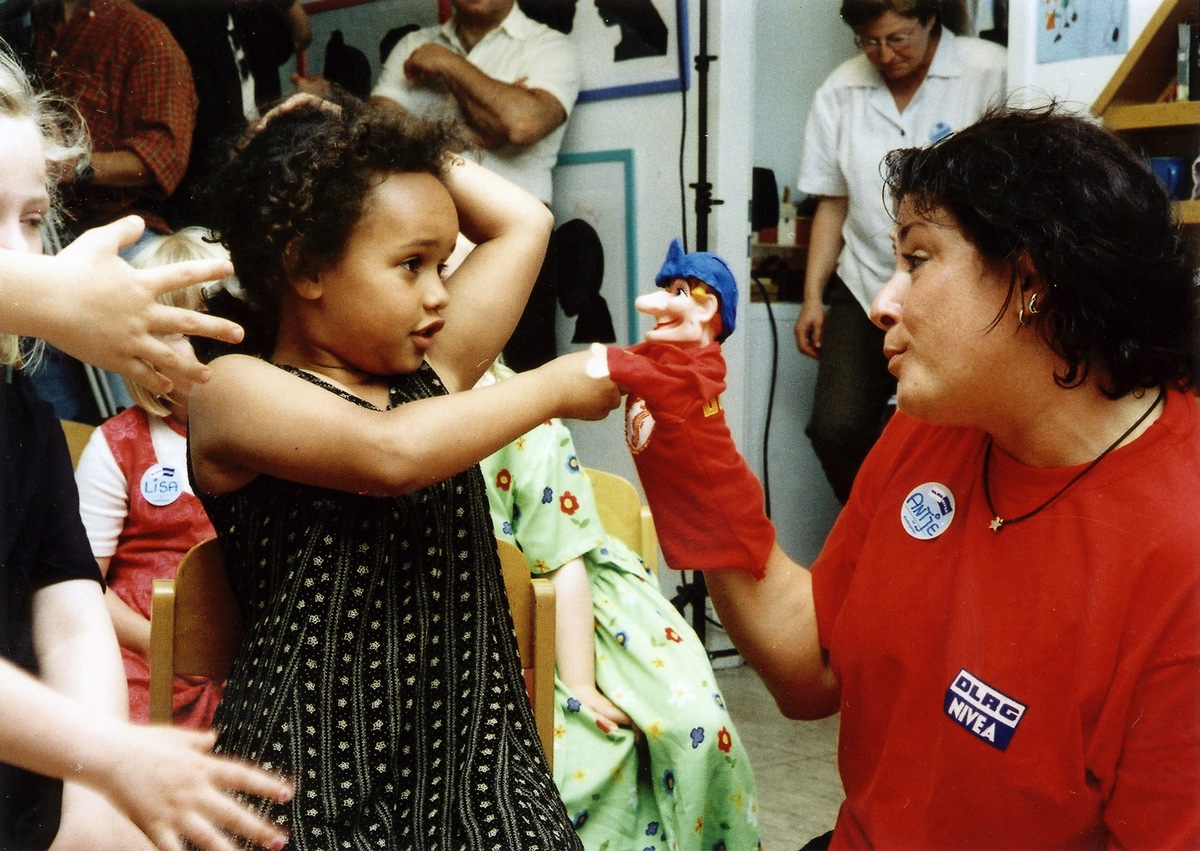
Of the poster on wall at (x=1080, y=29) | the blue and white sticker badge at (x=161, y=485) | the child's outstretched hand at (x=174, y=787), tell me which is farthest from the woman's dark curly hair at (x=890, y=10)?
the child's outstretched hand at (x=174, y=787)

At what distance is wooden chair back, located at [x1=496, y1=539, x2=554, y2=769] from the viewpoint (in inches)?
36.8

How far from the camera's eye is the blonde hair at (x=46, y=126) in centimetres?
67

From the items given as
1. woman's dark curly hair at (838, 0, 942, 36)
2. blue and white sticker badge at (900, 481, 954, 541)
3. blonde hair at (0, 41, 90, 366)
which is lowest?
blue and white sticker badge at (900, 481, 954, 541)

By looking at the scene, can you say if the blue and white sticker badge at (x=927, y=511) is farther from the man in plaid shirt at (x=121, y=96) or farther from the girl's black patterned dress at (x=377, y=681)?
the man in plaid shirt at (x=121, y=96)

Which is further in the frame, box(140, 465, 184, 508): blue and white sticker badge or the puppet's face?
box(140, 465, 184, 508): blue and white sticker badge

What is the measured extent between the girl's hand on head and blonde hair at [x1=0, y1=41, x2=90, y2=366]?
168 millimetres

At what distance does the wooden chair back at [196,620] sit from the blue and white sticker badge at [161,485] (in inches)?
16.2

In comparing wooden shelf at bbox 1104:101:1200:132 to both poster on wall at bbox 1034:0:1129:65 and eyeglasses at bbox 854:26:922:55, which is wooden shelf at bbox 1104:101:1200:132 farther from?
eyeglasses at bbox 854:26:922:55

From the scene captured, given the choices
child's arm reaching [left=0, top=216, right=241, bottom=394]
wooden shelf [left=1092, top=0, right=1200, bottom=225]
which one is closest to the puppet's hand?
child's arm reaching [left=0, top=216, right=241, bottom=394]

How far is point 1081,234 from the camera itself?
2.40 feet

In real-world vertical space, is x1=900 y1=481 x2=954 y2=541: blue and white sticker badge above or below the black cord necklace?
below

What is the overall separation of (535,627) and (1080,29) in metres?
1.29

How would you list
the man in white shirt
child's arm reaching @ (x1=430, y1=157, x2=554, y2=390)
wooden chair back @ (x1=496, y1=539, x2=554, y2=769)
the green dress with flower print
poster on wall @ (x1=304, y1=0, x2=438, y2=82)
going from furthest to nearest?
poster on wall @ (x1=304, y1=0, x2=438, y2=82)
the man in white shirt
the green dress with flower print
wooden chair back @ (x1=496, y1=539, x2=554, y2=769)
child's arm reaching @ (x1=430, y1=157, x2=554, y2=390)

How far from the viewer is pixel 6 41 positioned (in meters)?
0.81
